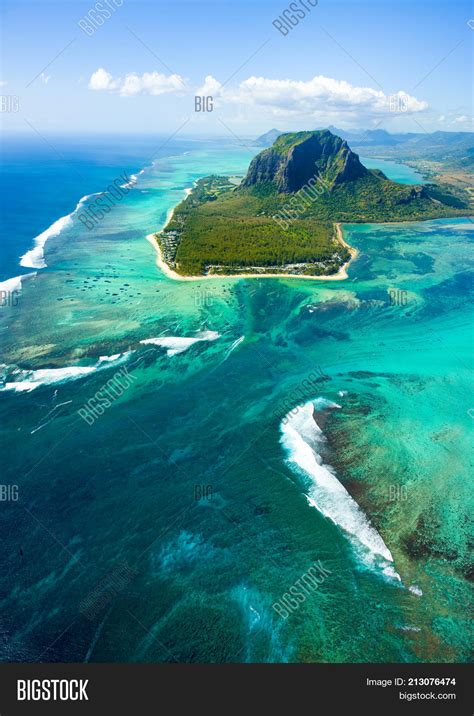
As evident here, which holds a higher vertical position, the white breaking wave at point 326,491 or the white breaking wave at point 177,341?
the white breaking wave at point 177,341

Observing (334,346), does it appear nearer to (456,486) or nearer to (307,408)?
(307,408)

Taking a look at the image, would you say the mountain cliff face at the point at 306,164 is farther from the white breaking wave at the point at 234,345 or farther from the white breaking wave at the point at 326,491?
the white breaking wave at the point at 326,491

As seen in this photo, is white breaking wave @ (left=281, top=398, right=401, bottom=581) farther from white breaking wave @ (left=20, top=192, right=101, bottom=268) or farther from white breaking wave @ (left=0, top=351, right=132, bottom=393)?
white breaking wave @ (left=20, top=192, right=101, bottom=268)

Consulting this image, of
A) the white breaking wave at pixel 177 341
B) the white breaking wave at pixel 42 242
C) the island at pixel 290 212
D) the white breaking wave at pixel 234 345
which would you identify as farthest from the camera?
the island at pixel 290 212

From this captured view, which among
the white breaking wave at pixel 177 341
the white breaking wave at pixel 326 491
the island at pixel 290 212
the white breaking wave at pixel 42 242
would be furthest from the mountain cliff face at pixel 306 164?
the white breaking wave at pixel 326 491

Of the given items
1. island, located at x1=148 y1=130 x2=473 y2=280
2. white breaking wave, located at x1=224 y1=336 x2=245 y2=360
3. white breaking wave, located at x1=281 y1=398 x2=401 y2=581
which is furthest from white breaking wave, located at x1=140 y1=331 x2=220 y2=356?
island, located at x1=148 y1=130 x2=473 y2=280

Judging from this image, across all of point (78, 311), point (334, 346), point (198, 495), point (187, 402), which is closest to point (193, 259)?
point (78, 311)

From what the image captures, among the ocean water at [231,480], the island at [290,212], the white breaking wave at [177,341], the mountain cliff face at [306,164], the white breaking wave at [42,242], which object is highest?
the mountain cliff face at [306,164]

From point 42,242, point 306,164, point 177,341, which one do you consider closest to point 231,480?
point 177,341
